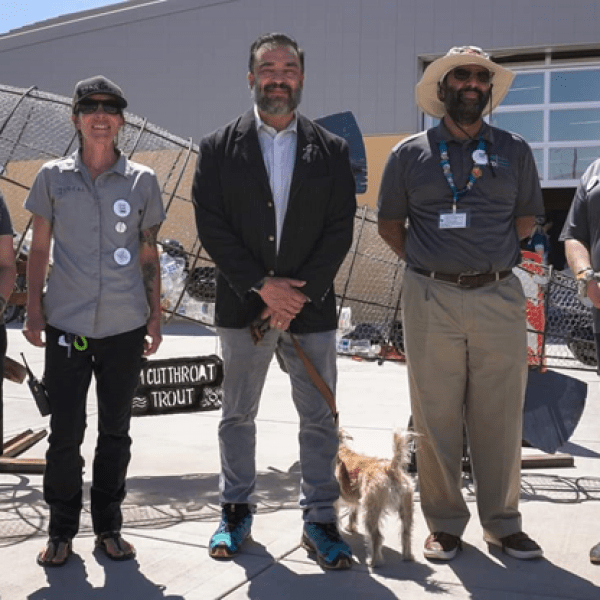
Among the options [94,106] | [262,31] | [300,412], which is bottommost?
[300,412]

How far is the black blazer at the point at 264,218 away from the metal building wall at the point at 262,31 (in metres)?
17.5

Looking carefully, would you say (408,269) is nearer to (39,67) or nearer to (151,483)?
(151,483)

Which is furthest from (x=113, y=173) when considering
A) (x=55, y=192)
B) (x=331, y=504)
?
(x=331, y=504)

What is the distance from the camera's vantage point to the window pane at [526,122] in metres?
20.5

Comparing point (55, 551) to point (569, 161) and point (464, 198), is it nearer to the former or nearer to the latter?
point (464, 198)

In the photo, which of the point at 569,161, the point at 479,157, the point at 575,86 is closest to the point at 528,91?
the point at 575,86

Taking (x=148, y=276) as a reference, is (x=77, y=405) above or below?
below

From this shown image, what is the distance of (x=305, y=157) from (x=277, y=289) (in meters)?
0.62

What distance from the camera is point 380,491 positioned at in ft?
13.3

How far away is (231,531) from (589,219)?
7.25 feet

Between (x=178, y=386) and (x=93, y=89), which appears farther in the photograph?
(x=178, y=386)

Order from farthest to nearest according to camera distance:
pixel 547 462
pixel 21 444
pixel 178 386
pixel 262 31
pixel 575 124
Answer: pixel 262 31 < pixel 575 124 < pixel 21 444 < pixel 547 462 < pixel 178 386

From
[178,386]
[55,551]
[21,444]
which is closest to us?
[55,551]

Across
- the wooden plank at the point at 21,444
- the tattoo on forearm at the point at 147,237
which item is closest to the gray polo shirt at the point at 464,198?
the tattoo on forearm at the point at 147,237
